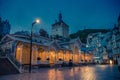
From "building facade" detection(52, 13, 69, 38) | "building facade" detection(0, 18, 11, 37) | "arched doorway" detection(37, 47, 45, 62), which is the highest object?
"building facade" detection(0, 18, 11, 37)

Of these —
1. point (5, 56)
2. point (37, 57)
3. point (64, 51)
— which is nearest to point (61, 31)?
point (64, 51)

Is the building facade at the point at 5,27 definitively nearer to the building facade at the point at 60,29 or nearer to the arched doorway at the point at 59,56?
the building facade at the point at 60,29

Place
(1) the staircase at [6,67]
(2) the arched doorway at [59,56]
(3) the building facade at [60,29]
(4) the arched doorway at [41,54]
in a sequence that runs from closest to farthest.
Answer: (1) the staircase at [6,67]
(4) the arched doorway at [41,54]
(2) the arched doorway at [59,56]
(3) the building facade at [60,29]

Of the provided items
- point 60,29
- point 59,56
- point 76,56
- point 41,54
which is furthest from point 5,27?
point 41,54

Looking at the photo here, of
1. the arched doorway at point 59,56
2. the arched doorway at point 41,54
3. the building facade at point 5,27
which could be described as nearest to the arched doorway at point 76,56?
the arched doorway at point 59,56

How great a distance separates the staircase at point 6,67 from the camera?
1605 centimetres

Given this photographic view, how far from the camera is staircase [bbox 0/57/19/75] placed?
16.1 metres

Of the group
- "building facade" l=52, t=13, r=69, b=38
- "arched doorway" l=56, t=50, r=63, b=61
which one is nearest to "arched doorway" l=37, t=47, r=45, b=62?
"arched doorway" l=56, t=50, r=63, b=61

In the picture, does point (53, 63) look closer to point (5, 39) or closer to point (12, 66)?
point (5, 39)

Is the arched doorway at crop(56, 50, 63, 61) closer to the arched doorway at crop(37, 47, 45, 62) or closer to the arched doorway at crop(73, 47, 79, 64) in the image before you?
the arched doorway at crop(37, 47, 45, 62)

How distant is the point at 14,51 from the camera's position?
81.2 ft

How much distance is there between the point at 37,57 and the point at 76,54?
21993 millimetres

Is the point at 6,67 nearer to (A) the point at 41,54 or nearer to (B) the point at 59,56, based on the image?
(A) the point at 41,54

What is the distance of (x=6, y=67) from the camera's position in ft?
57.0
